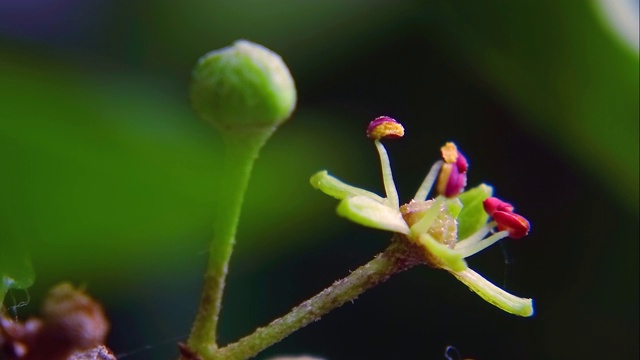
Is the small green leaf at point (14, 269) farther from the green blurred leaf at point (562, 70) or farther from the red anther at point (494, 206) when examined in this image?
the green blurred leaf at point (562, 70)

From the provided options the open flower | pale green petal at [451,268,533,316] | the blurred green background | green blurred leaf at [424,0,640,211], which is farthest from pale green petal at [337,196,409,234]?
green blurred leaf at [424,0,640,211]

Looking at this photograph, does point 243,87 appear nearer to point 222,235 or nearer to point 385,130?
point 222,235

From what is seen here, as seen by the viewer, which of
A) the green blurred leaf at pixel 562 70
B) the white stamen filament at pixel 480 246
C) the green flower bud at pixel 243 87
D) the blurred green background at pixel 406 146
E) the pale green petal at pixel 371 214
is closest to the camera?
the green flower bud at pixel 243 87

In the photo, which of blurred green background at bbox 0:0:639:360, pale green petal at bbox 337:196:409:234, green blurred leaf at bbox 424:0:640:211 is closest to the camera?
pale green petal at bbox 337:196:409:234

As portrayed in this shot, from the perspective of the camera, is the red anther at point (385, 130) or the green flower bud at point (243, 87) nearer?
the green flower bud at point (243, 87)

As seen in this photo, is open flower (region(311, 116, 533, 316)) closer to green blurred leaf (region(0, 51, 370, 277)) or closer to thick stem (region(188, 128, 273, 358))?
thick stem (region(188, 128, 273, 358))

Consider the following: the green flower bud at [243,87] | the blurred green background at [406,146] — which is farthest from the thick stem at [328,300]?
the blurred green background at [406,146]
